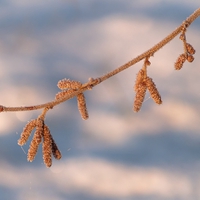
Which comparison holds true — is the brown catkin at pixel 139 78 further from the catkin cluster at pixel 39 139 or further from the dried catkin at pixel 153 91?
the catkin cluster at pixel 39 139

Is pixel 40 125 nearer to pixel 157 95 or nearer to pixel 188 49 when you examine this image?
pixel 157 95

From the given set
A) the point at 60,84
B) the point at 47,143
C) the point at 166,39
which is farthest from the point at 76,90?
the point at 166,39

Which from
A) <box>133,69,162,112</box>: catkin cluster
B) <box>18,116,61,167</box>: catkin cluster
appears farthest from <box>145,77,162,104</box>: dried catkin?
<box>18,116,61,167</box>: catkin cluster

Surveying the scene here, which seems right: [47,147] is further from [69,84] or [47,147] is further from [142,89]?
[142,89]

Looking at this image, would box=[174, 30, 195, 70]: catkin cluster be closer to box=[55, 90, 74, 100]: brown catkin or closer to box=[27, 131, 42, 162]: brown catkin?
box=[55, 90, 74, 100]: brown catkin

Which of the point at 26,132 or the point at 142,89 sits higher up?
the point at 142,89

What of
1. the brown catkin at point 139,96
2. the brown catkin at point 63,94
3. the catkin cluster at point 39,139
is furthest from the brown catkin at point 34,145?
the brown catkin at point 139,96

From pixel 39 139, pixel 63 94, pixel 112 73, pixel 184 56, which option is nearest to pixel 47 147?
pixel 39 139
